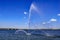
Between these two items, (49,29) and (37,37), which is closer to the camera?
(49,29)

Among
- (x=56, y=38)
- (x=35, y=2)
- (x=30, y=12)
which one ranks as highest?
(x=35, y=2)

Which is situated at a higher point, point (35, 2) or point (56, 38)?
point (35, 2)

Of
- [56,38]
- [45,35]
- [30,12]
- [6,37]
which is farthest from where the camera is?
[6,37]

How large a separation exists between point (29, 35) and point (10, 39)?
3.43 ft

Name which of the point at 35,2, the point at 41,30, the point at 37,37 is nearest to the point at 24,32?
the point at 41,30

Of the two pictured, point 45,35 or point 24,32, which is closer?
point 24,32

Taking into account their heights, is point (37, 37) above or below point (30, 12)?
below

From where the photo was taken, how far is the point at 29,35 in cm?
378

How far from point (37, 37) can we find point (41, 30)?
0.92m

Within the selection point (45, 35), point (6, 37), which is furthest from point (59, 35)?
point (6, 37)

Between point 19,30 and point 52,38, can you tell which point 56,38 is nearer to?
point 52,38

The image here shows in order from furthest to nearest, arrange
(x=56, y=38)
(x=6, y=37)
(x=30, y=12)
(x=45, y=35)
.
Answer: (x=6, y=37)
(x=56, y=38)
(x=45, y=35)
(x=30, y=12)

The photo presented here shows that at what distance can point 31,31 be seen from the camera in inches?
143

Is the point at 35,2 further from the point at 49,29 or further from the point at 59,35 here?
the point at 59,35
